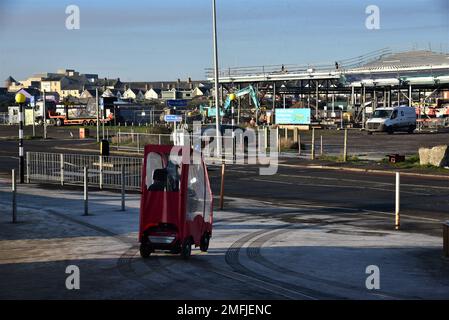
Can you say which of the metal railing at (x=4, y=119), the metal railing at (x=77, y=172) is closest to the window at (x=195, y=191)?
the metal railing at (x=77, y=172)

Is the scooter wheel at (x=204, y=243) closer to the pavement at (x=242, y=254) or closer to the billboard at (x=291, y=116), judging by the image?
the pavement at (x=242, y=254)

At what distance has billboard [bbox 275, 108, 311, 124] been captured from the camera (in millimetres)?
70469

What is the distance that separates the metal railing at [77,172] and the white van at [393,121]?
120 feet

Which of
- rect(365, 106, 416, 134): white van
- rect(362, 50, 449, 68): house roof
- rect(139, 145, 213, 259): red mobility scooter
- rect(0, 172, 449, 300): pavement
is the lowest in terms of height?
rect(0, 172, 449, 300): pavement

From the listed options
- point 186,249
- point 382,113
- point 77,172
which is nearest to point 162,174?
point 186,249

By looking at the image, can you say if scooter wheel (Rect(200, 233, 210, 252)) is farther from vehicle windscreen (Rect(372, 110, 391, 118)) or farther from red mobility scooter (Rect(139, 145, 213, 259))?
vehicle windscreen (Rect(372, 110, 391, 118))

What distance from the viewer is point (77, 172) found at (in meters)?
28.6

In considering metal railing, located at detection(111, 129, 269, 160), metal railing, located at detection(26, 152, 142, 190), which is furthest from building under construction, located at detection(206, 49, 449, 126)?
metal railing, located at detection(26, 152, 142, 190)

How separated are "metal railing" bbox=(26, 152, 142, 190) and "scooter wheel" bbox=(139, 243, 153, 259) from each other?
12591 mm

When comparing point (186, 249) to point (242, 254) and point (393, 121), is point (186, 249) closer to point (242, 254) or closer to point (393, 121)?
point (242, 254)

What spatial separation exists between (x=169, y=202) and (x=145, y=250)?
3.21 feet

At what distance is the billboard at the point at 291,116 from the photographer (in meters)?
70.5
